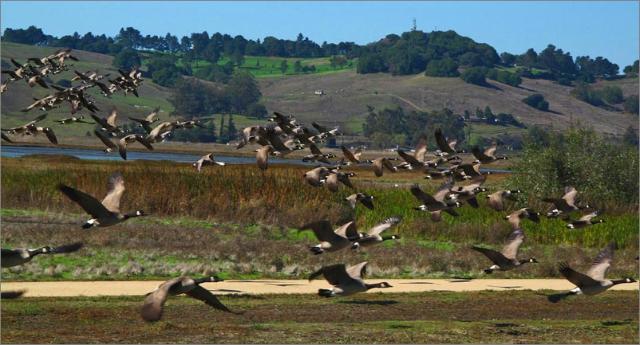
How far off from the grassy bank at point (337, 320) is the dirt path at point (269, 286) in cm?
116

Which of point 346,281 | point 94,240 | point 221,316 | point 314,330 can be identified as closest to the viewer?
point 346,281

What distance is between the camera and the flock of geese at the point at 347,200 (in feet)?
67.8

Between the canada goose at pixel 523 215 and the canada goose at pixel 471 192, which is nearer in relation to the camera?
→ the canada goose at pixel 523 215

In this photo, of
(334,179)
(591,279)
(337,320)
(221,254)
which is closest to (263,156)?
(334,179)

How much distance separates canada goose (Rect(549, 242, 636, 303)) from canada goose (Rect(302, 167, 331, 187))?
8.77 m

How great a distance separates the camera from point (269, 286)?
106 feet

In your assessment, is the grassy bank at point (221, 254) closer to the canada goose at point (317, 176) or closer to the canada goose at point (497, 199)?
the canada goose at point (317, 176)

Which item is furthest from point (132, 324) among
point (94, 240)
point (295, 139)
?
point (94, 240)

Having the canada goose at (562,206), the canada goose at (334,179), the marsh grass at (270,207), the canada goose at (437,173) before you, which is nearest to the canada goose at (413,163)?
the canada goose at (437,173)

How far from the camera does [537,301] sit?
3088 centimetres

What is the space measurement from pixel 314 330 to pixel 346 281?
6.59 feet

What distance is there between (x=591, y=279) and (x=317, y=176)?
34.1ft

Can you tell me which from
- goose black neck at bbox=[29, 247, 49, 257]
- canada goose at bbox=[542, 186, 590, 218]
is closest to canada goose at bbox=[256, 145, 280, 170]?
canada goose at bbox=[542, 186, 590, 218]

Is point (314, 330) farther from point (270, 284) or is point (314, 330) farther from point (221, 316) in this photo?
point (270, 284)
